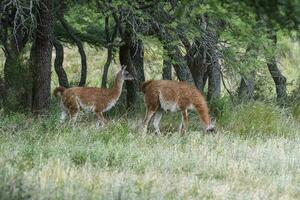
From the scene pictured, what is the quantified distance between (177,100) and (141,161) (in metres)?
4.55

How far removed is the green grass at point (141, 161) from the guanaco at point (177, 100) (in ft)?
1.27

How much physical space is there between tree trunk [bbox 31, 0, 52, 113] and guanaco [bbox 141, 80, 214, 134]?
2466 millimetres

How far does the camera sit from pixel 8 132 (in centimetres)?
1298

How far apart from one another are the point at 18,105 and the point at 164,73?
17.3ft

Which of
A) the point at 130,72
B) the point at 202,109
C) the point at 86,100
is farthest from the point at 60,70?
the point at 202,109

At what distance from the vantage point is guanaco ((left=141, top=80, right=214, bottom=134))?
49.9 ft

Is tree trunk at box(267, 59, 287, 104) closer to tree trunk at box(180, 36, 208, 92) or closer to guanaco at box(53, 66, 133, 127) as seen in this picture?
tree trunk at box(180, 36, 208, 92)

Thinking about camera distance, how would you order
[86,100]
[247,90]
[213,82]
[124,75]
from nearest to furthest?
[86,100], [124,75], [213,82], [247,90]


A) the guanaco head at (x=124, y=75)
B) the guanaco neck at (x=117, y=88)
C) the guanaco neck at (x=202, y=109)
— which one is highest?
the guanaco head at (x=124, y=75)

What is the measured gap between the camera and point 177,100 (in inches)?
602

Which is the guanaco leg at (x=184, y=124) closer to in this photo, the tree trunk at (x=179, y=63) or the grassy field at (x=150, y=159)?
the grassy field at (x=150, y=159)

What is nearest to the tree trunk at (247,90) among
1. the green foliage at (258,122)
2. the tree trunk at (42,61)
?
the green foliage at (258,122)

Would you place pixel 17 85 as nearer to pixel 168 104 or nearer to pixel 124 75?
pixel 124 75

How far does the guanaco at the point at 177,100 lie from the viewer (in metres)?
15.2
